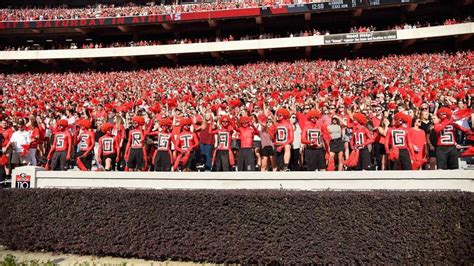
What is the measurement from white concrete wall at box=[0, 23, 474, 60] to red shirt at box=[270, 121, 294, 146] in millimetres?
22893

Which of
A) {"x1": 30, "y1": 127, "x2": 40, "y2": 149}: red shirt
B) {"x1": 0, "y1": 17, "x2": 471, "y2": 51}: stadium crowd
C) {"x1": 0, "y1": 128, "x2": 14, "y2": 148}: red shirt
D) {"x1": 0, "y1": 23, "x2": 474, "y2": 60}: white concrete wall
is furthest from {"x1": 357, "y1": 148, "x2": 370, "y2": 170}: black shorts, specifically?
{"x1": 0, "y1": 17, "x2": 471, "y2": 51}: stadium crowd

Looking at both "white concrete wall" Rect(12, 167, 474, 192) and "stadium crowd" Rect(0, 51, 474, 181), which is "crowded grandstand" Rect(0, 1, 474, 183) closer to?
"stadium crowd" Rect(0, 51, 474, 181)

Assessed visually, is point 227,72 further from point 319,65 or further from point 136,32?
point 136,32

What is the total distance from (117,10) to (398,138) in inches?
1360

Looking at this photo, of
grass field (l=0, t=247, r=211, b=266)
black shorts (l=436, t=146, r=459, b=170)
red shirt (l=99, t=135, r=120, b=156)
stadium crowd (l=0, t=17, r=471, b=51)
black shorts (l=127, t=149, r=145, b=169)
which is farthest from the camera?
stadium crowd (l=0, t=17, r=471, b=51)

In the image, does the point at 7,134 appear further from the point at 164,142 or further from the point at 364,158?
the point at 364,158

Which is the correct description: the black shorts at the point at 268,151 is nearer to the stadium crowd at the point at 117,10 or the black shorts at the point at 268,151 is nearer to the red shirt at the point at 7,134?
the red shirt at the point at 7,134

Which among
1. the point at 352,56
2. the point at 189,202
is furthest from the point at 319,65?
the point at 189,202

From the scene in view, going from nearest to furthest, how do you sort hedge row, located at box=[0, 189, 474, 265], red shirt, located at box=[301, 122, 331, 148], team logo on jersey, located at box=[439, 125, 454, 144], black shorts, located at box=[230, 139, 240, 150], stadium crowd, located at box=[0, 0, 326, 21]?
1. hedge row, located at box=[0, 189, 474, 265]
2. team logo on jersey, located at box=[439, 125, 454, 144]
3. red shirt, located at box=[301, 122, 331, 148]
4. black shorts, located at box=[230, 139, 240, 150]
5. stadium crowd, located at box=[0, 0, 326, 21]

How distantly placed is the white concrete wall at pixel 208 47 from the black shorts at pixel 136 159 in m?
23.8

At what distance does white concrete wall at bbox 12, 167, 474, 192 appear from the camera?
6.30 meters

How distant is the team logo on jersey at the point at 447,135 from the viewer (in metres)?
8.78

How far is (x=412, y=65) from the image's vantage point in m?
24.6

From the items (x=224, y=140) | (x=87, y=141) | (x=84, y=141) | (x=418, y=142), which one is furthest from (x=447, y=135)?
(x=84, y=141)
